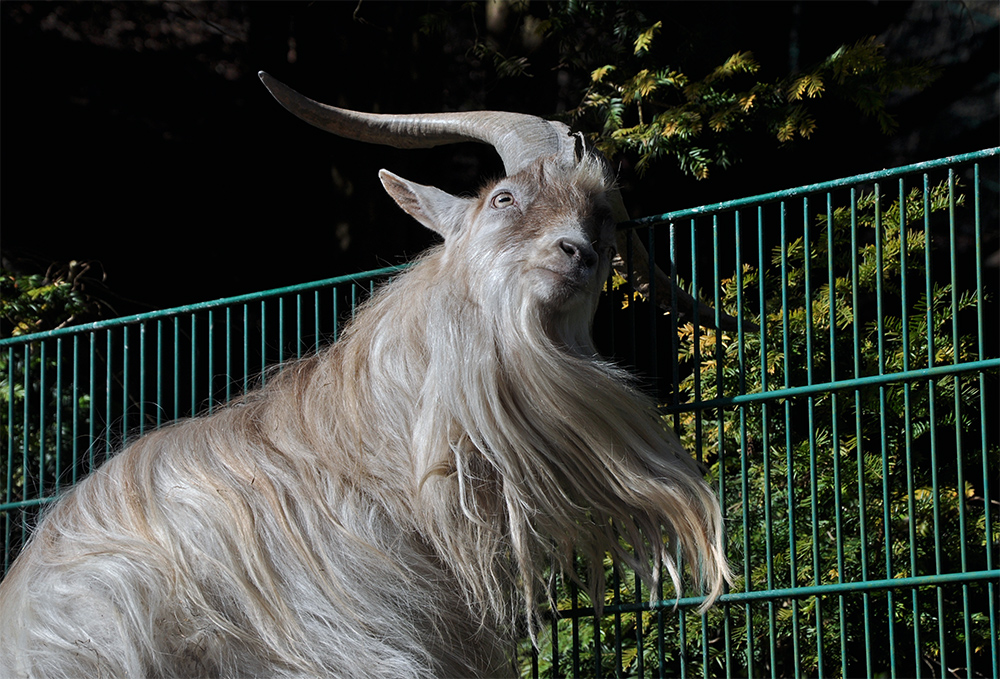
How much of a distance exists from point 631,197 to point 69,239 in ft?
13.2

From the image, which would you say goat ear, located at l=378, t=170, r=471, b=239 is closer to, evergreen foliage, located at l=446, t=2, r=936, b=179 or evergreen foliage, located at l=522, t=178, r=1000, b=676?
evergreen foliage, located at l=522, t=178, r=1000, b=676

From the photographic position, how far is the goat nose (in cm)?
319

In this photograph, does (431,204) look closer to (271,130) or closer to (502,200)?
(502,200)

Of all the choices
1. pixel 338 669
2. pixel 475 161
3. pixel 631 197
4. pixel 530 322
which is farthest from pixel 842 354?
pixel 475 161

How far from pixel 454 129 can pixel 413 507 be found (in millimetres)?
1343

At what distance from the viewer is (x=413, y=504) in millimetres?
3293

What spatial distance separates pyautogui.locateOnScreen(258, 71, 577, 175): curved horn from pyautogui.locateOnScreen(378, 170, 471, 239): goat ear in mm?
192

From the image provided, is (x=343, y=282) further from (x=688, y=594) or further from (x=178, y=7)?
(x=178, y=7)

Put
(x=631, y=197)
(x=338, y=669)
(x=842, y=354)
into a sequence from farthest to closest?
(x=631, y=197), (x=842, y=354), (x=338, y=669)

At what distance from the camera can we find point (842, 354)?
4711 mm

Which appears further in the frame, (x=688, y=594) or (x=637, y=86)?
(x=637, y=86)

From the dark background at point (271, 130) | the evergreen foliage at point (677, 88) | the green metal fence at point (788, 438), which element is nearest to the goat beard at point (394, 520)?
the green metal fence at point (788, 438)

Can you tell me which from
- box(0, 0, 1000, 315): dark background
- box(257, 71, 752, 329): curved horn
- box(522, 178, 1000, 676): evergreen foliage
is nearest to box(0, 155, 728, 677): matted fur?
box(257, 71, 752, 329): curved horn

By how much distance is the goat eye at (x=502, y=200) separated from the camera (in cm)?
344
